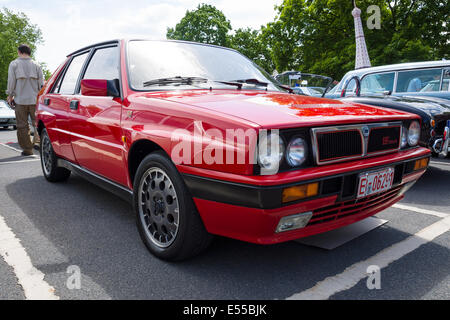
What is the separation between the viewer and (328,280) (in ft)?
6.94

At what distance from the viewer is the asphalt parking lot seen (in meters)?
2.01

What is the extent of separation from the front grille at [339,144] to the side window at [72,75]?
2765mm

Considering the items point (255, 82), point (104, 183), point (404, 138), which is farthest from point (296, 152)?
→ point (104, 183)

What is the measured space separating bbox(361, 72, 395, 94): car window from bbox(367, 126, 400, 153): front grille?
4405 millimetres

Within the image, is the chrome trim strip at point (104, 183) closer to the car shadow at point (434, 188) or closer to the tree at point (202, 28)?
the car shadow at point (434, 188)

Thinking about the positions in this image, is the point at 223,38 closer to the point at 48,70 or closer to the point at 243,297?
the point at 48,70

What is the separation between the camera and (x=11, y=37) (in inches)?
1628

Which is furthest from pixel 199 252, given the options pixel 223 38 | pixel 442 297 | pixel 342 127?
pixel 223 38

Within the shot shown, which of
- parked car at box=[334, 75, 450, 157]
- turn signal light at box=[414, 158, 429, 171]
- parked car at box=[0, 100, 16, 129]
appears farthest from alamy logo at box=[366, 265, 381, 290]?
parked car at box=[0, 100, 16, 129]

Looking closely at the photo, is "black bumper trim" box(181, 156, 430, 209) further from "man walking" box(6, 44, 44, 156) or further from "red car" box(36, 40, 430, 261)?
"man walking" box(6, 44, 44, 156)

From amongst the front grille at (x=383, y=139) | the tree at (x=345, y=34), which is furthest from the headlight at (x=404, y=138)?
the tree at (x=345, y=34)

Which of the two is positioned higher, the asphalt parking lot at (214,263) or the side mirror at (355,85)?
the side mirror at (355,85)

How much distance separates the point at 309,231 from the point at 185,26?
1763 inches

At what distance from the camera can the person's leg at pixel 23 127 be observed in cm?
695
